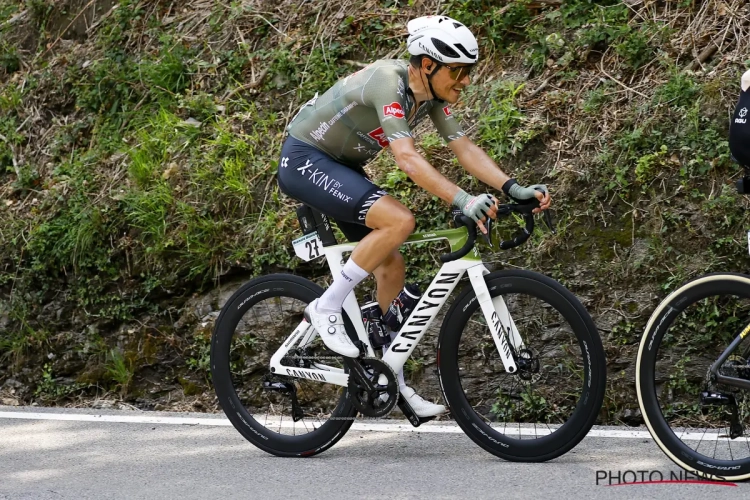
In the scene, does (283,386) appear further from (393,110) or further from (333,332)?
(393,110)

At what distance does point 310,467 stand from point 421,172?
5.38ft

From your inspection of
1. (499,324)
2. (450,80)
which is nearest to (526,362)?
(499,324)

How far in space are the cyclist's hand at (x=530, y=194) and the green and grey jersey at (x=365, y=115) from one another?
550 millimetres

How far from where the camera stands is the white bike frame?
201 inches

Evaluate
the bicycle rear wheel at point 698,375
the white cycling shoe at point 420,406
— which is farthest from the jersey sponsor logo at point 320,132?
the bicycle rear wheel at point 698,375

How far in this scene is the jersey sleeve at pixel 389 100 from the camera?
500cm

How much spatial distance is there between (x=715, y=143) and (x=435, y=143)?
1996 mm

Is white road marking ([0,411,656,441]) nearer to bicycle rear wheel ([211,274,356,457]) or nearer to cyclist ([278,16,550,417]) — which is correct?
bicycle rear wheel ([211,274,356,457])

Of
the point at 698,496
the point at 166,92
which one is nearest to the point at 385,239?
Result: the point at 698,496

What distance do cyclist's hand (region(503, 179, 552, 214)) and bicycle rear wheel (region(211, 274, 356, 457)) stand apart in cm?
120

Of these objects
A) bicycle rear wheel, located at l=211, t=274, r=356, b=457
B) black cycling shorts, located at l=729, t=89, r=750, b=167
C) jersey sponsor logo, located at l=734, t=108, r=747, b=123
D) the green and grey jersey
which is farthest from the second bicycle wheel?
jersey sponsor logo, located at l=734, t=108, r=747, b=123

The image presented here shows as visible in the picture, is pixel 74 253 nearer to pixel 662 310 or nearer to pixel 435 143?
pixel 435 143

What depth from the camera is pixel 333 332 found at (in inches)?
210

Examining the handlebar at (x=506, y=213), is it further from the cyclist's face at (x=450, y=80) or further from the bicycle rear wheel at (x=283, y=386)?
the bicycle rear wheel at (x=283, y=386)
